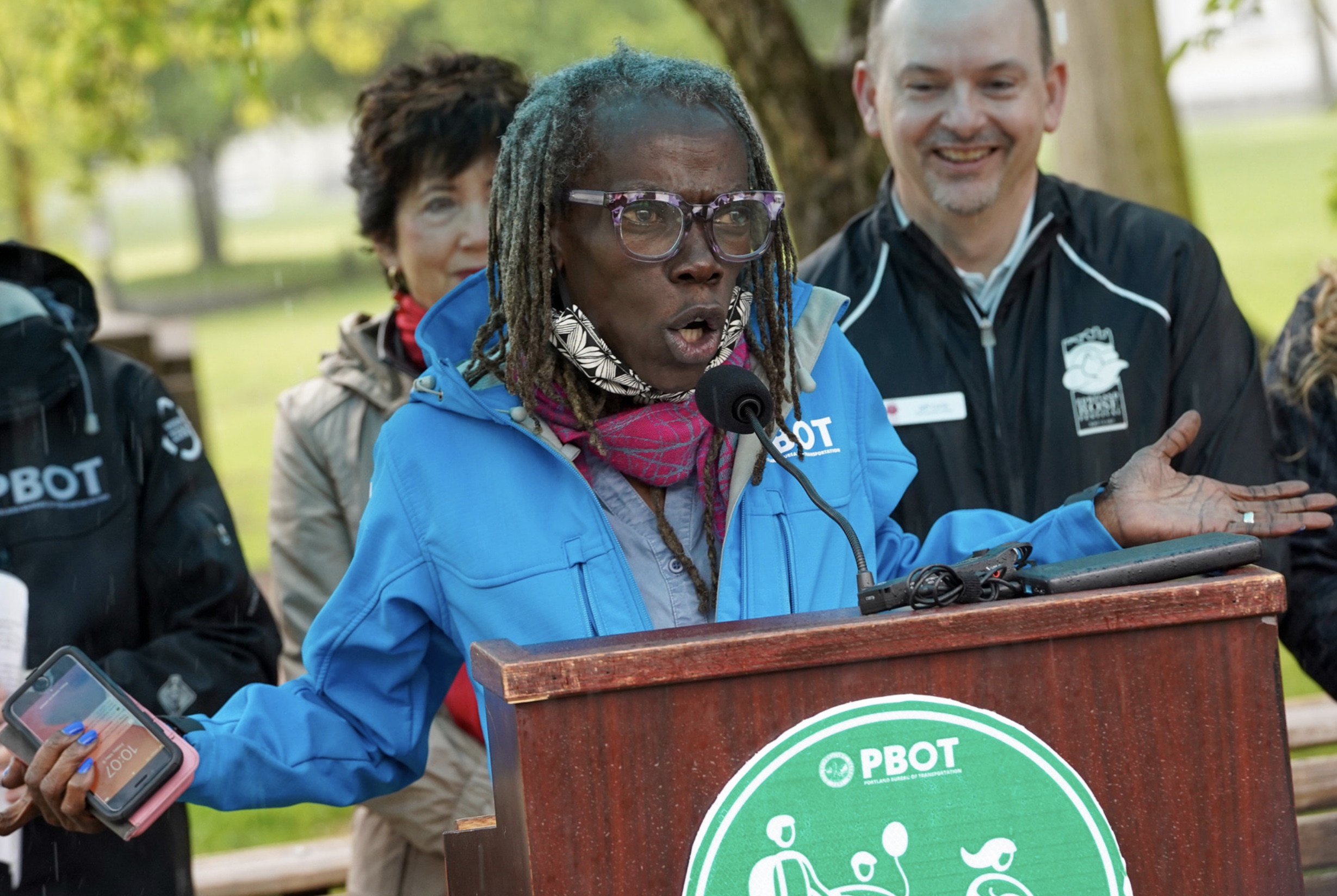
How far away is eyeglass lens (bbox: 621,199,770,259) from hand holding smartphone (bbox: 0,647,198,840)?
0.93 meters

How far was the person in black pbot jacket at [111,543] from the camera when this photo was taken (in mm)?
2932

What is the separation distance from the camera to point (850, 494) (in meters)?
2.30

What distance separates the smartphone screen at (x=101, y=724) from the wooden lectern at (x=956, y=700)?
59 cm

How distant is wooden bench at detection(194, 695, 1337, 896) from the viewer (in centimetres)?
412

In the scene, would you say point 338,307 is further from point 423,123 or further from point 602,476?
point 602,476

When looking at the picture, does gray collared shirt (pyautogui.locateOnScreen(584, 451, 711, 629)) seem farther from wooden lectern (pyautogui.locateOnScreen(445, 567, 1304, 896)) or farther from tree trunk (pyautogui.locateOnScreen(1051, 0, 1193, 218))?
tree trunk (pyautogui.locateOnScreen(1051, 0, 1193, 218))

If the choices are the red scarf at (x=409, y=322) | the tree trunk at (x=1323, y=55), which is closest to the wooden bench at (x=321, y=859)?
the red scarf at (x=409, y=322)

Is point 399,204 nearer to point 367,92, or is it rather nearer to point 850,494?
point 367,92

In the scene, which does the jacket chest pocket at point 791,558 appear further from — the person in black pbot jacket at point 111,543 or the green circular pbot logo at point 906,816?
the person in black pbot jacket at point 111,543

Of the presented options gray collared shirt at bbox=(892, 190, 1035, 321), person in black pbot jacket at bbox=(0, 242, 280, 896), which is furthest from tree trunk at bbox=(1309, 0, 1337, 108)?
person in black pbot jacket at bbox=(0, 242, 280, 896)

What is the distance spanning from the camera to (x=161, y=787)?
6.77ft

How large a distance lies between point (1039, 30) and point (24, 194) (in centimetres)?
1634

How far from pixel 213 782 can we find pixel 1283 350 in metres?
2.51

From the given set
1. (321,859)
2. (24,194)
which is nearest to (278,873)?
(321,859)
